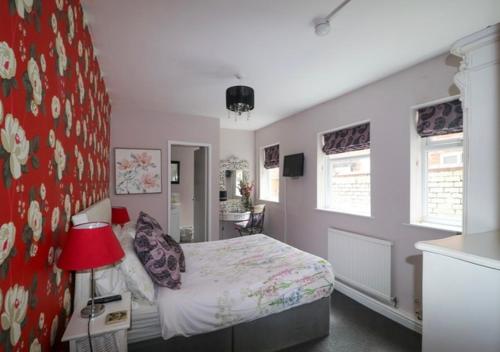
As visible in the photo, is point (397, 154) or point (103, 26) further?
point (397, 154)

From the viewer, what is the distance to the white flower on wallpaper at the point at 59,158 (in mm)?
1293

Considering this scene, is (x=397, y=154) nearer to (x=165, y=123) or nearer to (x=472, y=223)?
(x=472, y=223)

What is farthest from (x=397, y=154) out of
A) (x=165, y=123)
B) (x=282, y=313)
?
(x=165, y=123)

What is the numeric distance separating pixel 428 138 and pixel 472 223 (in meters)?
1.56

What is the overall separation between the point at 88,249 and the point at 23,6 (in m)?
0.99

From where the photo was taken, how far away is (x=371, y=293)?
9.49ft

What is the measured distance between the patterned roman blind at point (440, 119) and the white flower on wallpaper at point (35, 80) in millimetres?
2892

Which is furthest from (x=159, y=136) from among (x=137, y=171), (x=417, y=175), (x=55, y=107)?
(x=417, y=175)

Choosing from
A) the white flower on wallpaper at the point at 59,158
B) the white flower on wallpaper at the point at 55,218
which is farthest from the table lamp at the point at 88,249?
the white flower on wallpaper at the point at 59,158

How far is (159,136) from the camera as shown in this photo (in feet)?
13.6

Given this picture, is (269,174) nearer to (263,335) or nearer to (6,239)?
(263,335)

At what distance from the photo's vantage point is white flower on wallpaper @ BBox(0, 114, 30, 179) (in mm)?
820

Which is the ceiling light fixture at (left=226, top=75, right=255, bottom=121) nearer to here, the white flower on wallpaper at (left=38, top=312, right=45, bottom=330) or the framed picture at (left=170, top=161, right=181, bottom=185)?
the white flower on wallpaper at (left=38, top=312, right=45, bottom=330)

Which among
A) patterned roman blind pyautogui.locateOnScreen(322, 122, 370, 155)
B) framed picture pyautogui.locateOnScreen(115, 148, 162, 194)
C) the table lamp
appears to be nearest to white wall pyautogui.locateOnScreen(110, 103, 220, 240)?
framed picture pyautogui.locateOnScreen(115, 148, 162, 194)
